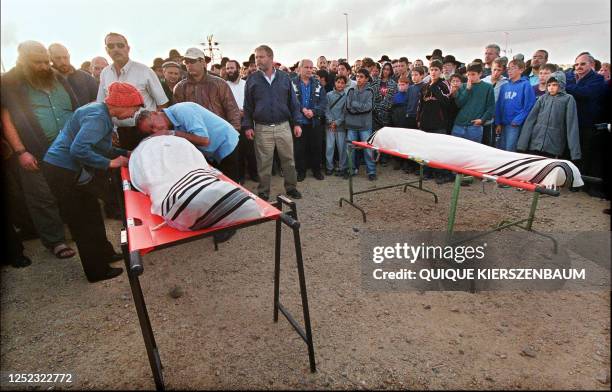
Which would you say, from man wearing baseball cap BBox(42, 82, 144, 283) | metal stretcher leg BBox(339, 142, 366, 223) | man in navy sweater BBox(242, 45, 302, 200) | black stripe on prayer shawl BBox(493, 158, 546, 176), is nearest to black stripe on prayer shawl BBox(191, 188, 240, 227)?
man wearing baseball cap BBox(42, 82, 144, 283)

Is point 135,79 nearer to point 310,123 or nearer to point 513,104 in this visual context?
point 310,123

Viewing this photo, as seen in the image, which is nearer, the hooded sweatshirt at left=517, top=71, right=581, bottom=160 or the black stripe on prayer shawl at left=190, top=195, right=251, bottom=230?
the black stripe on prayer shawl at left=190, top=195, right=251, bottom=230

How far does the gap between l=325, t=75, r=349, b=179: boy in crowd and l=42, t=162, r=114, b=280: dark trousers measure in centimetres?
387

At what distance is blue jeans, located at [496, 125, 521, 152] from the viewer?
5086 mm

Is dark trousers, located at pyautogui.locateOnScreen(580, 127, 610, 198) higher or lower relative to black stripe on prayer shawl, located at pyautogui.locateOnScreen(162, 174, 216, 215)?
lower

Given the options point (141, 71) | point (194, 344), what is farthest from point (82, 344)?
point (141, 71)

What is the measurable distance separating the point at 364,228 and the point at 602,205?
124 inches

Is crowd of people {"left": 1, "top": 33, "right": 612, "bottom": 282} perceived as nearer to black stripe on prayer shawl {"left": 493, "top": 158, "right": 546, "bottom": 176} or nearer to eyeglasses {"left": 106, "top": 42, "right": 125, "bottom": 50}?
eyeglasses {"left": 106, "top": 42, "right": 125, "bottom": 50}

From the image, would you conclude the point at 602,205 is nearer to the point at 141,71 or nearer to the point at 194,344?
the point at 194,344

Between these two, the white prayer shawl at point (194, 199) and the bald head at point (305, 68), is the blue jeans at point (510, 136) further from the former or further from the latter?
the white prayer shawl at point (194, 199)

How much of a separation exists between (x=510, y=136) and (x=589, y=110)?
95 cm

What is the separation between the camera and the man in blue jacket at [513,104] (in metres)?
4.88

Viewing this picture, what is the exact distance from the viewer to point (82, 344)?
2.30 meters

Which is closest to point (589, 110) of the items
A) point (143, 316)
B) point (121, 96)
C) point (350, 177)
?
point (350, 177)
